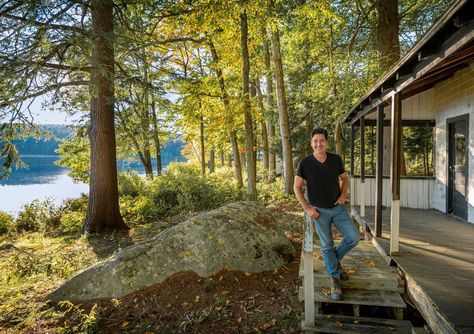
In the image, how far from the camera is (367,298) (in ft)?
13.1

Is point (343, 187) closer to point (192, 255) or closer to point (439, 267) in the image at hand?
point (439, 267)

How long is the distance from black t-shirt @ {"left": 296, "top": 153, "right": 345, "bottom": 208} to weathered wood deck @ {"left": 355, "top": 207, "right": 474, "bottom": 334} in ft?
4.76

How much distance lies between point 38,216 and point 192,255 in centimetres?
962

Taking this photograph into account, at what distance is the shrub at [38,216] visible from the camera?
38.4 feet

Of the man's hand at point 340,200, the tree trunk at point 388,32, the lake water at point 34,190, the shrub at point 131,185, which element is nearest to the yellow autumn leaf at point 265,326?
the man's hand at point 340,200

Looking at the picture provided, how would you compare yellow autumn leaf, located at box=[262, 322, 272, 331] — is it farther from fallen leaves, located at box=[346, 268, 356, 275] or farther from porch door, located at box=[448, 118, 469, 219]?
porch door, located at box=[448, 118, 469, 219]

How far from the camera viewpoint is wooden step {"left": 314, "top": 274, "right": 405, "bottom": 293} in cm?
414

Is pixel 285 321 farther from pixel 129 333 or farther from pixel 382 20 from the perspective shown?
pixel 382 20

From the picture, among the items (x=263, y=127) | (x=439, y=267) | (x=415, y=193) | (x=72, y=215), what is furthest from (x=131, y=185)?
(x=439, y=267)

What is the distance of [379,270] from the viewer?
4.66m

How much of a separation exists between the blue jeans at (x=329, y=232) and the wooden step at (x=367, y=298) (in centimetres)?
38

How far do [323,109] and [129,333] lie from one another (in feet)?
52.4

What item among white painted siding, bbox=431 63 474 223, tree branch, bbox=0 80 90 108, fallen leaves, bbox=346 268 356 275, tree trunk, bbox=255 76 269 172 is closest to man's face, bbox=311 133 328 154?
fallen leaves, bbox=346 268 356 275

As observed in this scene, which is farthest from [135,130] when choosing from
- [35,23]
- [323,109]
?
[323,109]
